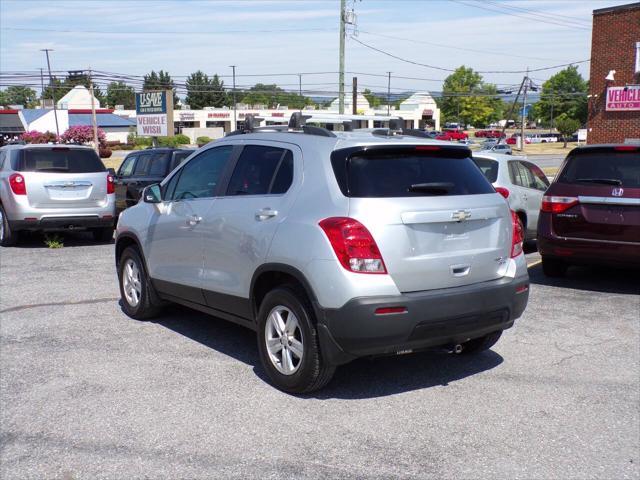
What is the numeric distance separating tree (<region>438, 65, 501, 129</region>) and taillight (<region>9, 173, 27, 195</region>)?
126 m

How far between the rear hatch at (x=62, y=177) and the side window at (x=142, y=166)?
245 centimetres

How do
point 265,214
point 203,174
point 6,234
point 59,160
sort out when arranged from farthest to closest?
point 6,234 → point 59,160 → point 203,174 → point 265,214

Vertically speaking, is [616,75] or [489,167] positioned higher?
[616,75]

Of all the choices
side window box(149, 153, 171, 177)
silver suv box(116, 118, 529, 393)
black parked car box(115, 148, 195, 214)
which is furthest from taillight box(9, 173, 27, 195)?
silver suv box(116, 118, 529, 393)

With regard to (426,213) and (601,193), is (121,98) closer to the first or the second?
(601,193)

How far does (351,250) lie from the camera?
4.75m

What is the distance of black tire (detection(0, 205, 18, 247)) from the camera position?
12.6 metres

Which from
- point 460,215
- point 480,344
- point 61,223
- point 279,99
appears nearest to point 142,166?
point 61,223

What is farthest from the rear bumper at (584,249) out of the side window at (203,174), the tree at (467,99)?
the tree at (467,99)

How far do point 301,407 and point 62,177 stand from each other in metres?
8.85

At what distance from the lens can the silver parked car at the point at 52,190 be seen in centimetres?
1234

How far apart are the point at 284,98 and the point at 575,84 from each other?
6069cm

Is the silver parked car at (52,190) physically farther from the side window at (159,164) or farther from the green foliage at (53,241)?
the side window at (159,164)

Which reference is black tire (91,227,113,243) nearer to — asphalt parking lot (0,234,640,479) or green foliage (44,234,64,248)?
green foliage (44,234,64,248)
